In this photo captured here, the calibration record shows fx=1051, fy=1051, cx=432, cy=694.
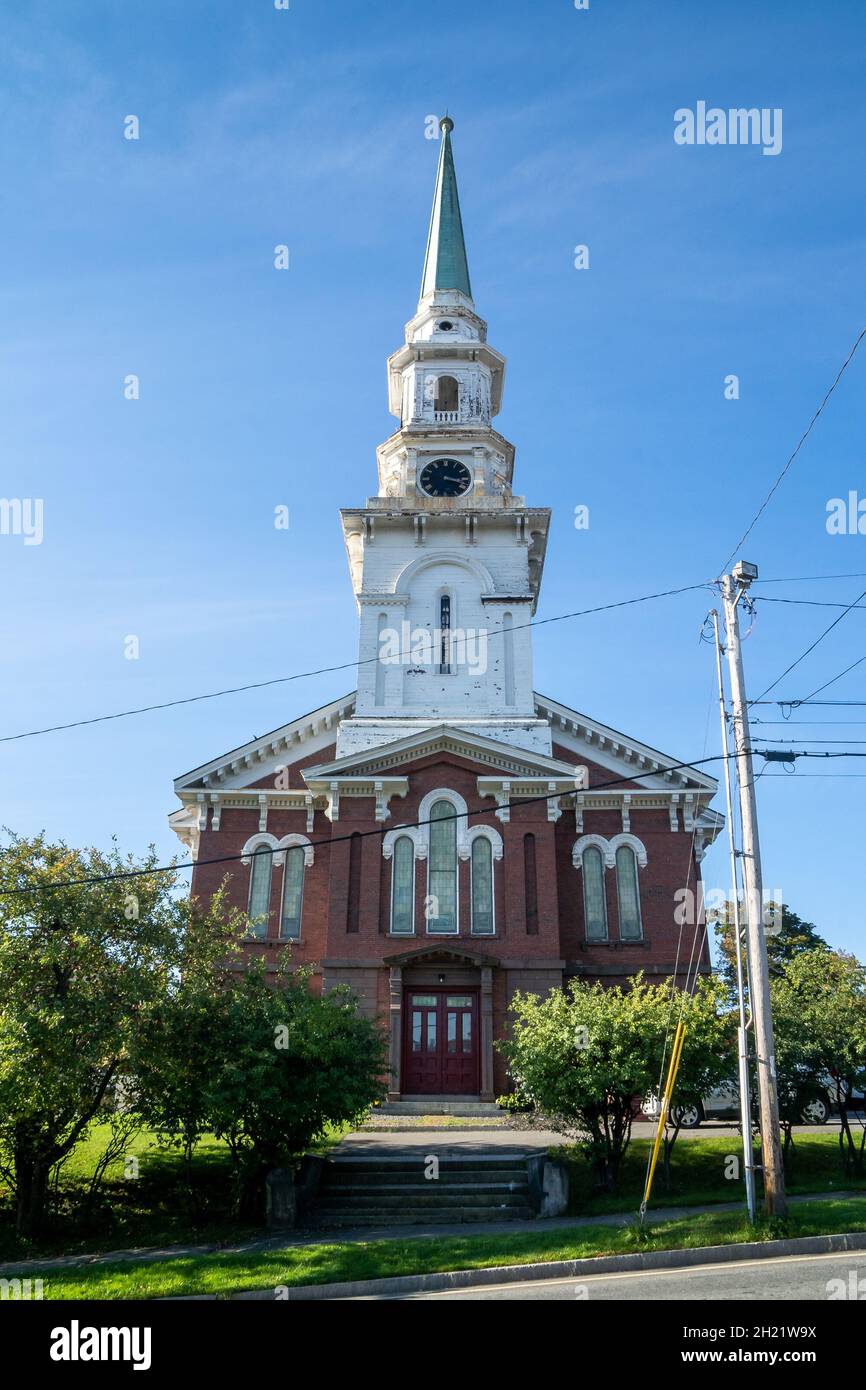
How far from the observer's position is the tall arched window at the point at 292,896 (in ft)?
102

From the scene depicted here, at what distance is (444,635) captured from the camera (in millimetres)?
35156

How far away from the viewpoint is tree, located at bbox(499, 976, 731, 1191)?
62.4 ft

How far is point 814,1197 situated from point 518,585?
21.7 meters

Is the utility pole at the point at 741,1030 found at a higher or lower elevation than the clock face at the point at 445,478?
lower

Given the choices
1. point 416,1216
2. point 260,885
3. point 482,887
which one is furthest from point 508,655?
point 416,1216

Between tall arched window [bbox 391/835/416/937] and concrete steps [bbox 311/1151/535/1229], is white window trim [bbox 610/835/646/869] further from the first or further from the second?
concrete steps [bbox 311/1151/535/1229]

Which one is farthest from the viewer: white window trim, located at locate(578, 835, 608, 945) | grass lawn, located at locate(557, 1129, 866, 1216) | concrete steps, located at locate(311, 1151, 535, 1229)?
white window trim, located at locate(578, 835, 608, 945)

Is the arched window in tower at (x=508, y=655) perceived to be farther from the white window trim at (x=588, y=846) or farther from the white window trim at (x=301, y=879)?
the white window trim at (x=301, y=879)

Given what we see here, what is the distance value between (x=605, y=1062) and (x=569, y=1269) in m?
5.87

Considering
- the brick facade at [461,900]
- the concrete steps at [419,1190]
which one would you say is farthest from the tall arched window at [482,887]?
the concrete steps at [419,1190]

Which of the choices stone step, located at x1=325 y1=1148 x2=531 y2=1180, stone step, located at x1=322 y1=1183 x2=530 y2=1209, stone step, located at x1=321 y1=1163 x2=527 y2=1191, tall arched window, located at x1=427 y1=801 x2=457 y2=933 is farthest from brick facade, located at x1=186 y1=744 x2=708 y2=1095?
stone step, located at x1=322 y1=1183 x2=530 y2=1209

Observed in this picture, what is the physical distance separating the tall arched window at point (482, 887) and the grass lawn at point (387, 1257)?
1424 cm

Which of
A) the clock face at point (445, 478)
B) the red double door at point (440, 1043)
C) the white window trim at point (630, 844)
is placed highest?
the clock face at point (445, 478)

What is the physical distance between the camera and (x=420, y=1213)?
17.7 meters
